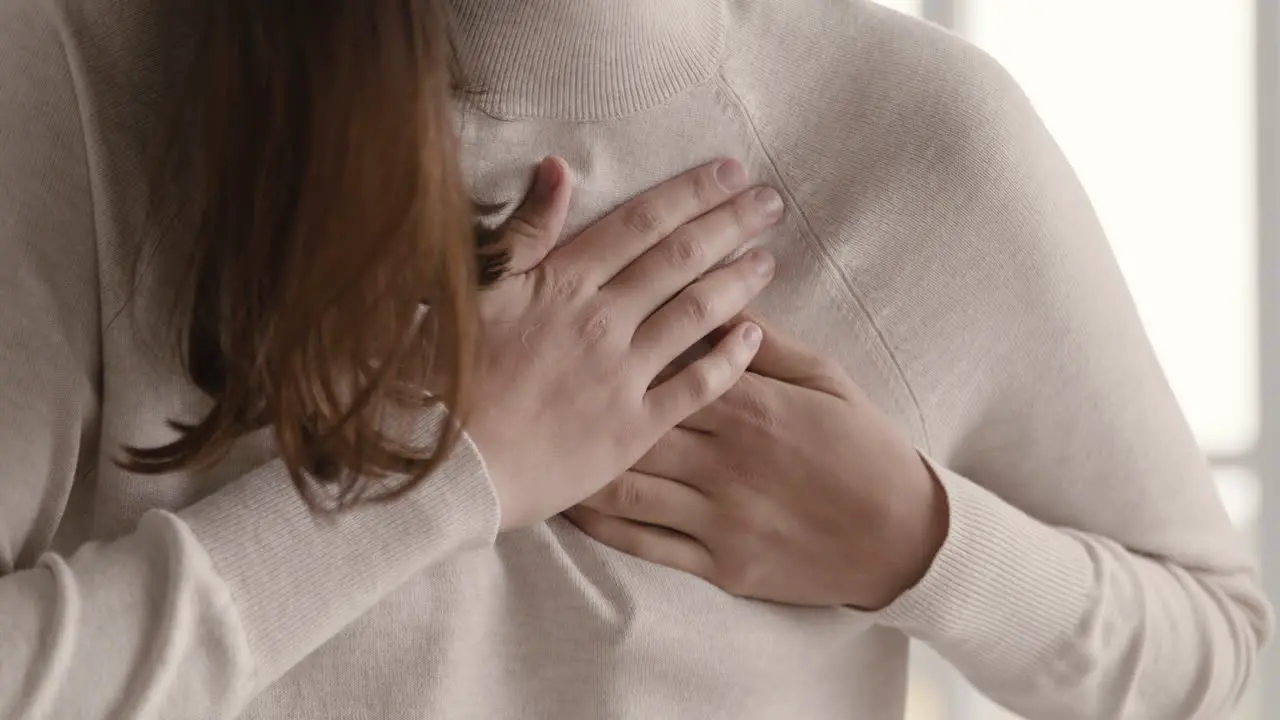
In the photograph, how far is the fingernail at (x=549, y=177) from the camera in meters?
0.82

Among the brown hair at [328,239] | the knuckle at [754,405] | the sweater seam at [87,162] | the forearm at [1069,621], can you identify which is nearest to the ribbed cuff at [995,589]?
the forearm at [1069,621]

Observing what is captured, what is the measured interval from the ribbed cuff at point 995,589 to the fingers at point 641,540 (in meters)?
0.14

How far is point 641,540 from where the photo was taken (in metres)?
0.84

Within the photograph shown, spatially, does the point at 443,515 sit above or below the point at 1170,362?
above

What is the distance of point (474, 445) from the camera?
29.5 inches

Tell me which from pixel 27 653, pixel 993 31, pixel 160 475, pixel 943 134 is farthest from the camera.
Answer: pixel 993 31

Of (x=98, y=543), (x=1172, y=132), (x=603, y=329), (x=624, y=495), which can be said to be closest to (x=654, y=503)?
(x=624, y=495)

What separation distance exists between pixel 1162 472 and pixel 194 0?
28.5 inches

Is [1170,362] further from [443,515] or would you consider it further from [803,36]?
[443,515]

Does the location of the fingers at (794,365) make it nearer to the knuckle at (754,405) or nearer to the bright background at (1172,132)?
the knuckle at (754,405)

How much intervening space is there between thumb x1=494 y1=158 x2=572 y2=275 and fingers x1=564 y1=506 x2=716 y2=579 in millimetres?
166

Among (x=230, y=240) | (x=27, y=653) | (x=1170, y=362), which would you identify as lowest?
(x=1170, y=362)

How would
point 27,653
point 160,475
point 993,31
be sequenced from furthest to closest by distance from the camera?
point 993,31, point 160,475, point 27,653

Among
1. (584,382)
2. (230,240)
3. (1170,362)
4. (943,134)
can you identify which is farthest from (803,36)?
(1170,362)
